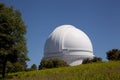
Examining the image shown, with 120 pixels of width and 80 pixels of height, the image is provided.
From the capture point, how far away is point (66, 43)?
8175cm

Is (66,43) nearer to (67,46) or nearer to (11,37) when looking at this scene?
(67,46)

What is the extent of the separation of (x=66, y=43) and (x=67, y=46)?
3.26 ft

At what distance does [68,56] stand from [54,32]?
8.66 meters

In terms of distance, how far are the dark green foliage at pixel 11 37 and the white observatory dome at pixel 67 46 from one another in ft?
150

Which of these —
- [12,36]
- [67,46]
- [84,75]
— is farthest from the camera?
[67,46]

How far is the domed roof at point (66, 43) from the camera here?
3209 inches

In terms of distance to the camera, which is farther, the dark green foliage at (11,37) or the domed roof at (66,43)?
the domed roof at (66,43)

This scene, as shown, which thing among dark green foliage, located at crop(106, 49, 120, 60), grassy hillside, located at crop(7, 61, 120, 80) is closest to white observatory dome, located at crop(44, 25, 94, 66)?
dark green foliage, located at crop(106, 49, 120, 60)

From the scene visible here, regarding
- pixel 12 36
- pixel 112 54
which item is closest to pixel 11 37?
pixel 12 36

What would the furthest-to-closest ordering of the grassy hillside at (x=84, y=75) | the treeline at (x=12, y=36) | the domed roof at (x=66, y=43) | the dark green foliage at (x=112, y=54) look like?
the domed roof at (x=66, y=43) < the dark green foliage at (x=112, y=54) < the treeline at (x=12, y=36) < the grassy hillside at (x=84, y=75)

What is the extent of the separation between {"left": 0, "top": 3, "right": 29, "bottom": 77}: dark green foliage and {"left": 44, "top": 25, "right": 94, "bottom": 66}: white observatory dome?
45868 mm

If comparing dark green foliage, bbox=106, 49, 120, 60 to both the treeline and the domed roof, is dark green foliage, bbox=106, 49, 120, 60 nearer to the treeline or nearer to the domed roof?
the domed roof

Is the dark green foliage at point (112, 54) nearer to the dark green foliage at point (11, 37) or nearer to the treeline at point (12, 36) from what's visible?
the treeline at point (12, 36)

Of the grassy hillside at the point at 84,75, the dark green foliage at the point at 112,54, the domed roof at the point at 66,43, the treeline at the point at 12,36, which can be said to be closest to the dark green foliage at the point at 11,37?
the treeline at the point at 12,36
